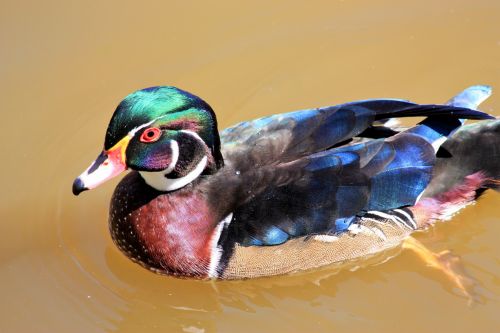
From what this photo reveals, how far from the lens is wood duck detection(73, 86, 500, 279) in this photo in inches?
168

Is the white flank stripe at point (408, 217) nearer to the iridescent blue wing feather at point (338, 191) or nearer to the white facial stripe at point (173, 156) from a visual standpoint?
the iridescent blue wing feather at point (338, 191)

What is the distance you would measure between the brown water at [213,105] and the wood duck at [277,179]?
22 cm

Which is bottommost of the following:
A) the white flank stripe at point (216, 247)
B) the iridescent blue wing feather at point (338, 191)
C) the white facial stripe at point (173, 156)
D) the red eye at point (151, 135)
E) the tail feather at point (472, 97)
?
the white flank stripe at point (216, 247)

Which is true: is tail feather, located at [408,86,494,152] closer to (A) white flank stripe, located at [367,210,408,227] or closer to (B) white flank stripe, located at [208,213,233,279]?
(A) white flank stripe, located at [367,210,408,227]

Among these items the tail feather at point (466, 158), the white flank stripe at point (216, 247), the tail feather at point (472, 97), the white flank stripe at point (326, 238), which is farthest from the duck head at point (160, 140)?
the tail feather at point (472, 97)

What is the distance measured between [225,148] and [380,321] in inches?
50.7

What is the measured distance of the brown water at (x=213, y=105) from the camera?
453 centimetres

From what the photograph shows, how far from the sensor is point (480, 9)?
241 inches

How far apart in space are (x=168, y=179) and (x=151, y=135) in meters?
0.35

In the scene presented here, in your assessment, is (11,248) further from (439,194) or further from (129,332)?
(439,194)

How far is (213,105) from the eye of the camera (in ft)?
18.7

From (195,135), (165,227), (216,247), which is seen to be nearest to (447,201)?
(216,247)

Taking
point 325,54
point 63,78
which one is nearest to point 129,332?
point 63,78

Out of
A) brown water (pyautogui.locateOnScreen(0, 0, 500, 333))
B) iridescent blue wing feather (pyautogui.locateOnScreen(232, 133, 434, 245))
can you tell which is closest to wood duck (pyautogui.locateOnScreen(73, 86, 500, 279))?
iridescent blue wing feather (pyautogui.locateOnScreen(232, 133, 434, 245))
